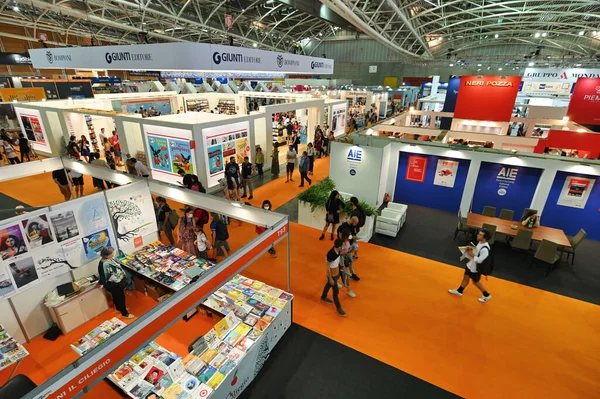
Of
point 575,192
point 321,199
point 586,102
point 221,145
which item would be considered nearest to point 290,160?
point 221,145

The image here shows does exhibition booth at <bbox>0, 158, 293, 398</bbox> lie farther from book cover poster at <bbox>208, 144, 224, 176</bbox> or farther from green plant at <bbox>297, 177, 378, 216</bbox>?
book cover poster at <bbox>208, 144, 224, 176</bbox>

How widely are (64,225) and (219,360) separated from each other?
3.35 metres

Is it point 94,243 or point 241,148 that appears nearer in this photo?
point 94,243

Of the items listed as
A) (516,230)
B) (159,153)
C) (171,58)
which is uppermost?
(171,58)

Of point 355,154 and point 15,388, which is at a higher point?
point 355,154

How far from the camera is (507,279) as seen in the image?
573 cm

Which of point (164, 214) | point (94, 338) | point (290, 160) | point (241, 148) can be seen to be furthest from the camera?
point (241, 148)

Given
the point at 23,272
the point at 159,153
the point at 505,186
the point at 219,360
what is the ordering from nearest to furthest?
the point at 219,360 < the point at 23,272 < the point at 505,186 < the point at 159,153

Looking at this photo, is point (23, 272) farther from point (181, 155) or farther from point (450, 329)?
point (450, 329)

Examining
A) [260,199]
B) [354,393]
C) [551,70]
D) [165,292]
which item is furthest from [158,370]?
[551,70]

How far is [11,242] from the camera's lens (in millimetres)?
3967

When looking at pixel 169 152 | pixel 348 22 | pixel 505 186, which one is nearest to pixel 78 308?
pixel 169 152

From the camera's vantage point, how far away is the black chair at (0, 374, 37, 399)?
8.28ft

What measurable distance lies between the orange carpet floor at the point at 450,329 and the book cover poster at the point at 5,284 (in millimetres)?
886
